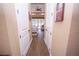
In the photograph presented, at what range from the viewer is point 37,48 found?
1.29m

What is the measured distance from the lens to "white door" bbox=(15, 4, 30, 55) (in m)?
1.20

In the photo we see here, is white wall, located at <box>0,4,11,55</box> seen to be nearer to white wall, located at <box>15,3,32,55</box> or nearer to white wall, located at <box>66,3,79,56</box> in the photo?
white wall, located at <box>15,3,32,55</box>

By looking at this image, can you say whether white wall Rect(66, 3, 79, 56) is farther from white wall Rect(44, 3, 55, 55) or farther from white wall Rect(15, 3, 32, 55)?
white wall Rect(15, 3, 32, 55)

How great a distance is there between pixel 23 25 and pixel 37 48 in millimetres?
342

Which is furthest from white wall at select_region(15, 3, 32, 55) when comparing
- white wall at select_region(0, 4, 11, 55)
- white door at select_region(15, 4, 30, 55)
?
white wall at select_region(0, 4, 11, 55)

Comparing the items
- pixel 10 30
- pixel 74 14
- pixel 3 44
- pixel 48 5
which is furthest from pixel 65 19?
pixel 3 44

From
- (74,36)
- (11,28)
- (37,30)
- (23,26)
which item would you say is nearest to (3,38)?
(11,28)

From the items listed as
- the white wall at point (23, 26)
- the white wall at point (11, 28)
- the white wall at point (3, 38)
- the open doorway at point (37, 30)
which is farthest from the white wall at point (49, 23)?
the white wall at point (3, 38)

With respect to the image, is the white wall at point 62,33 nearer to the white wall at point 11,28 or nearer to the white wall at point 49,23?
the white wall at point 49,23

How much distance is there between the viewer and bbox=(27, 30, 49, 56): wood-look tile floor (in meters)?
1.27

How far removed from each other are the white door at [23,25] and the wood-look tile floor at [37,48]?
0.25 ft

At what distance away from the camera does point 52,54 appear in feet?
4.16

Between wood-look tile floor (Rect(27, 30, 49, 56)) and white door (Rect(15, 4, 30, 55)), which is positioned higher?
white door (Rect(15, 4, 30, 55))

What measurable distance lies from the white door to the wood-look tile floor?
8cm
